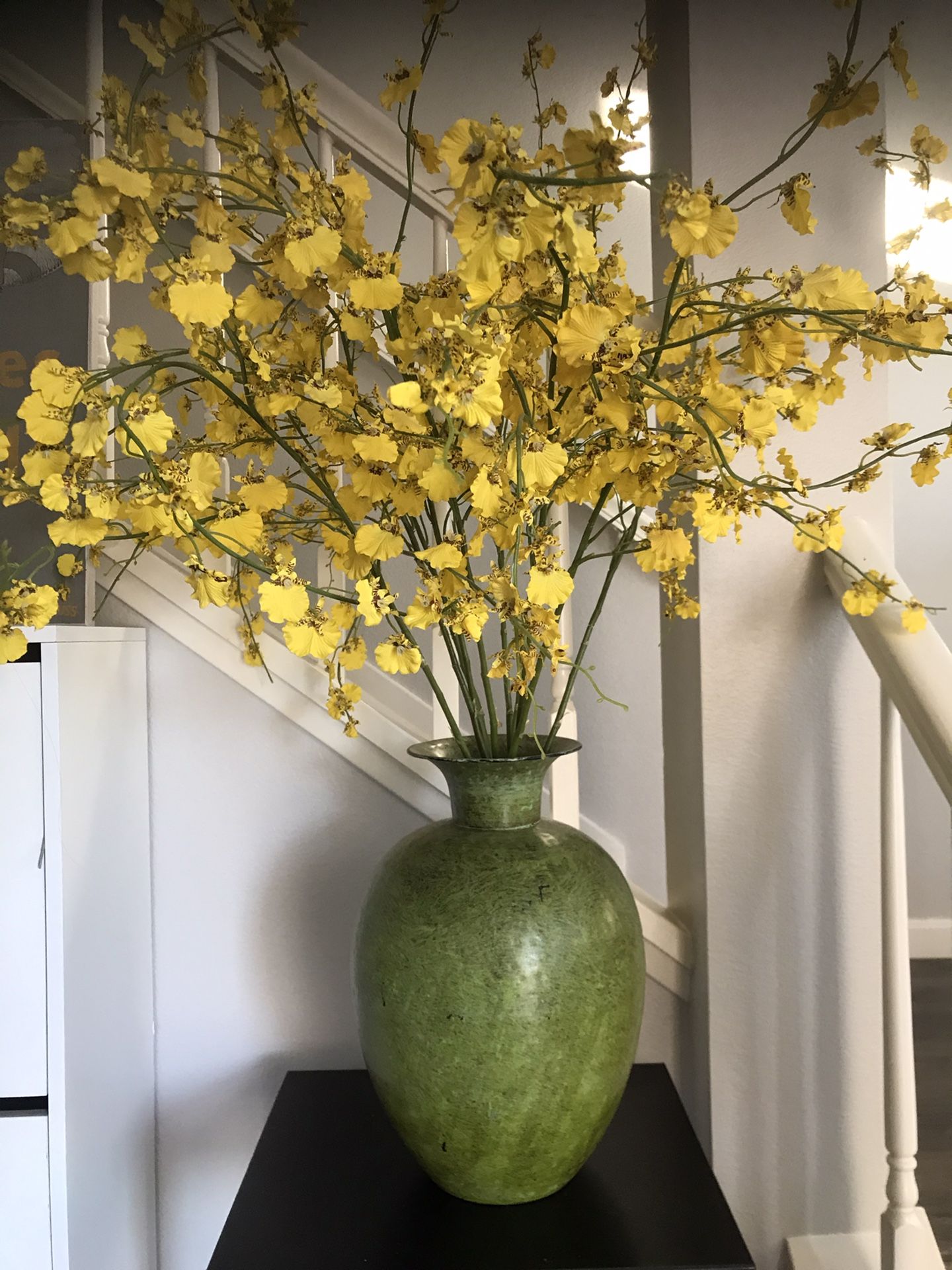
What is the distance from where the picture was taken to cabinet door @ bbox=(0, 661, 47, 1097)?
3.14ft

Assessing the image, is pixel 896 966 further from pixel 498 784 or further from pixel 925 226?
pixel 925 226

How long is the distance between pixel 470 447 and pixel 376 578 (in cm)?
15

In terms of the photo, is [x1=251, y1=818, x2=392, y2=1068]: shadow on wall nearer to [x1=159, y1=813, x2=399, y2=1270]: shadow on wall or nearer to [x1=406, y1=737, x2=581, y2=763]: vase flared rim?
[x1=159, y1=813, x2=399, y2=1270]: shadow on wall

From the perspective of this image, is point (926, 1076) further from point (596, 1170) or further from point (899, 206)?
point (899, 206)

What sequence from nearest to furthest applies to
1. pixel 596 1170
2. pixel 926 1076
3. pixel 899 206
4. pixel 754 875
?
1. pixel 596 1170
2. pixel 754 875
3. pixel 926 1076
4. pixel 899 206

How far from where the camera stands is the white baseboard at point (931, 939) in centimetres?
304

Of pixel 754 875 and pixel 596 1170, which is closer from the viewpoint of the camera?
pixel 596 1170

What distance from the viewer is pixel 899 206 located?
9.58 ft

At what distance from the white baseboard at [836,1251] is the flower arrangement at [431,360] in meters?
0.86

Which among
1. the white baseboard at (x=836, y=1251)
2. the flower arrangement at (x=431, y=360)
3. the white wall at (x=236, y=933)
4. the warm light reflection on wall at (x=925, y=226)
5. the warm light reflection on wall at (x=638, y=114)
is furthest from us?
the warm light reflection on wall at (x=925, y=226)

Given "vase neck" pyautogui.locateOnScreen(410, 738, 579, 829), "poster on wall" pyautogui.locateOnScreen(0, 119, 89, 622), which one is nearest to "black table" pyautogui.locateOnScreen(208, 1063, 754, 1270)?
"vase neck" pyautogui.locateOnScreen(410, 738, 579, 829)

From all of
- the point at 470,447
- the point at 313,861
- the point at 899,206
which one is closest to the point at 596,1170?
the point at 313,861

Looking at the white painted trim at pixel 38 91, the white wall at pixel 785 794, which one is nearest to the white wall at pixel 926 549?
the white wall at pixel 785 794

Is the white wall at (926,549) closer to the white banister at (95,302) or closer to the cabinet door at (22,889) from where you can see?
the white banister at (95,302)
